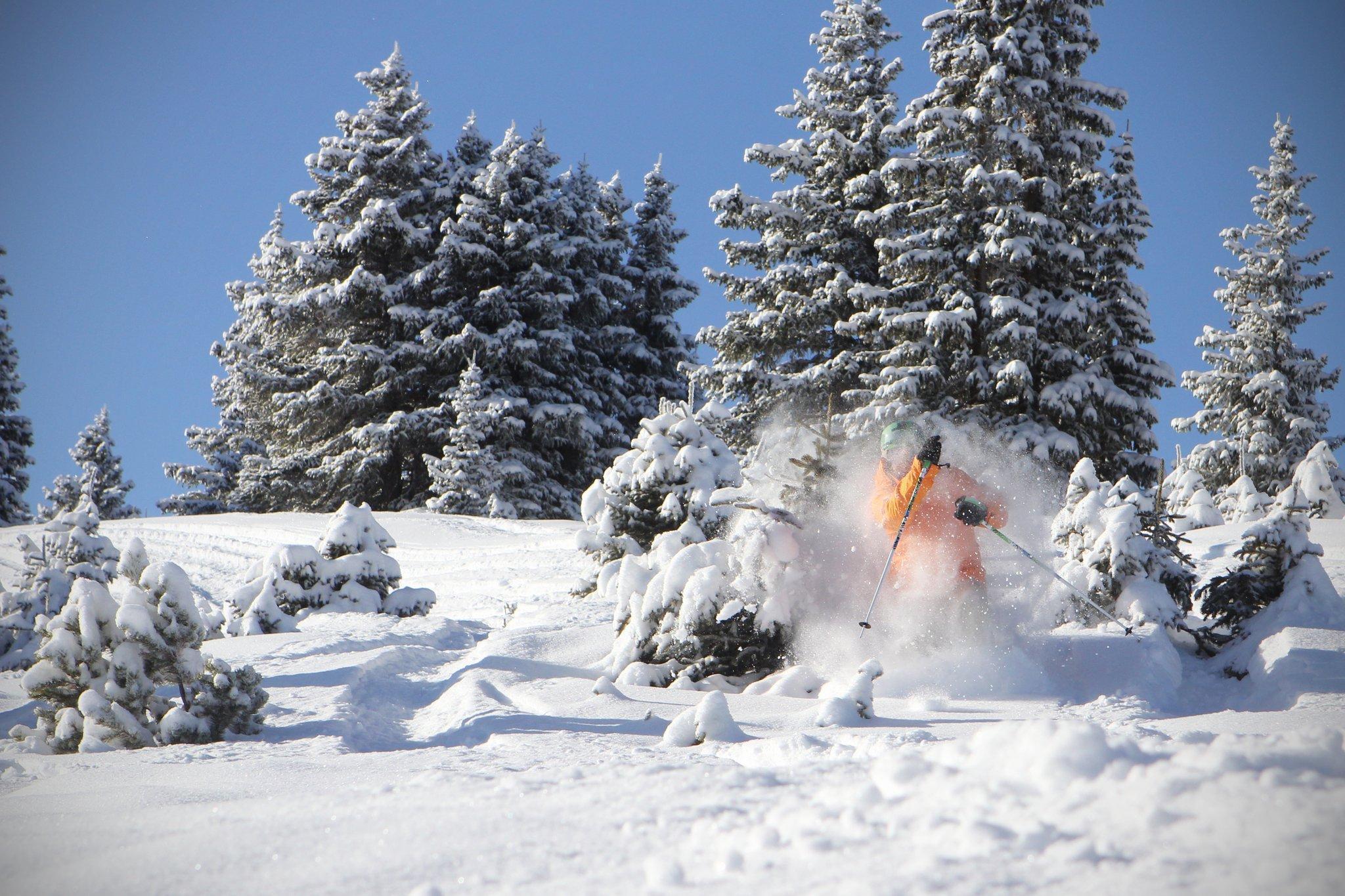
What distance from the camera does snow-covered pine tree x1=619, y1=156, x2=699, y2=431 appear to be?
32.5 metres

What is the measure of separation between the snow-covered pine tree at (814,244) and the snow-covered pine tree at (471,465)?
20.7 feet

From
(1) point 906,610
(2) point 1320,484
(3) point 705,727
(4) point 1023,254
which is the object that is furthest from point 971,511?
(4) point 1023,254

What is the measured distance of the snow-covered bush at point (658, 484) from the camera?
30.0ft

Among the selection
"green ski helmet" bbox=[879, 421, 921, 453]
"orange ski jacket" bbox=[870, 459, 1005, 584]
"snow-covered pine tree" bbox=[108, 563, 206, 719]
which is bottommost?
"snow-covered pine tree" bbox=[108, 563, 206, 719]

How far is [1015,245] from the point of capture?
695 inches

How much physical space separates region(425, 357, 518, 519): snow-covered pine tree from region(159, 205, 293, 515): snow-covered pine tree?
294 inches

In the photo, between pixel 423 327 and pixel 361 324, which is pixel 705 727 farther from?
pixel 361 324

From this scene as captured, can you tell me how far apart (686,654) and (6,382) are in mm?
32955

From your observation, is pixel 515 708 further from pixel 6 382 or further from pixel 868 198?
pixel 6 382

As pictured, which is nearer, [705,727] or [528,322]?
[705,727]

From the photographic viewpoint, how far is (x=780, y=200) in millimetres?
23078

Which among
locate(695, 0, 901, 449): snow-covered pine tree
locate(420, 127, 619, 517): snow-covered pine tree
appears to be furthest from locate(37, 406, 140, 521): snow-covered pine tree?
locate(695, 0, 901, 449): snow-covered pine tree

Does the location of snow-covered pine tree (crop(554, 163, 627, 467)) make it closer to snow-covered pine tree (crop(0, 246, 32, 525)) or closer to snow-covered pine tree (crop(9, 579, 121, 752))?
snow-covered pine tree (crop(0, 246, 32, 525))

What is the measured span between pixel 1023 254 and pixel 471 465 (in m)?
14.5
